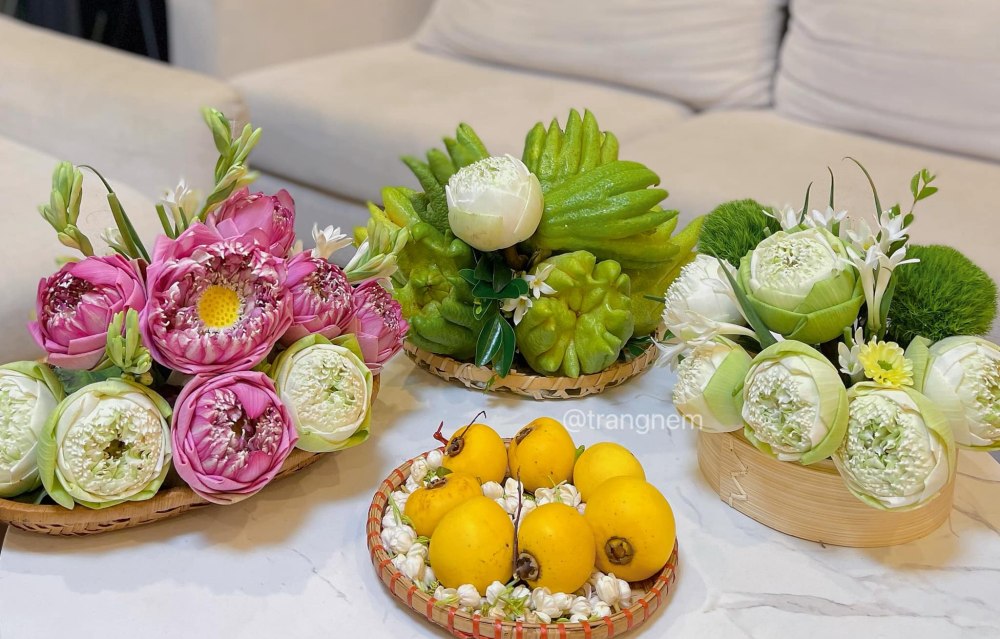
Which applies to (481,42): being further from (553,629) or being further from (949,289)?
(553,629)

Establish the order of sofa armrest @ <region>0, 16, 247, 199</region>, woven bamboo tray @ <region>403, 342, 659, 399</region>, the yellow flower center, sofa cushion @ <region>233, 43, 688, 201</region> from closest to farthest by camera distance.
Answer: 1. the yellow flower center
2. woven bamboo tray @ <region>403, 342, 659, 399</region>
3. sofa armrest @ <region>0, 16, 247, 199</region>
4. sofa cushion @ <region>233, 43, 688, 201</region>

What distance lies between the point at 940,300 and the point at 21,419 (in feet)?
2.49

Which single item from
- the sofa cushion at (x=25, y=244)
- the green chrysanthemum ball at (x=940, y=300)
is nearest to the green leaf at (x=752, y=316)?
the green chrysanthemum ball at (x=940, y=300)

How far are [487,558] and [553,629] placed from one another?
0.23 feet

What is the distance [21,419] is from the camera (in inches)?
28.2

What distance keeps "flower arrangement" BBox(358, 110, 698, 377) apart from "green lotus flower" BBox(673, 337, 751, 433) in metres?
0.13

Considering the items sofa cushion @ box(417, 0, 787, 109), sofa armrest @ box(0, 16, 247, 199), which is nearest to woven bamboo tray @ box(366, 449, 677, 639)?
sofa armrest @ box(0, 16, 247, 199)

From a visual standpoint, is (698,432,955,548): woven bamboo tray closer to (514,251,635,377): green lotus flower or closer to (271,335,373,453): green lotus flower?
(514,251,635,377): green lotus flower

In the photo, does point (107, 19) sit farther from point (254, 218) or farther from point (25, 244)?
point (254, 218)

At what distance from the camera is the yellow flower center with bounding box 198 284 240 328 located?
74 centimetres

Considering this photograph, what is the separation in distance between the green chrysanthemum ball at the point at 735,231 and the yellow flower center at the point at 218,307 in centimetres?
44

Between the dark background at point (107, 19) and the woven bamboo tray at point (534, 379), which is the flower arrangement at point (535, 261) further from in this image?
the dark background at point (107, 19)

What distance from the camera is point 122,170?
5.08 feet

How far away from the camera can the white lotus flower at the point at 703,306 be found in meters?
0.79
